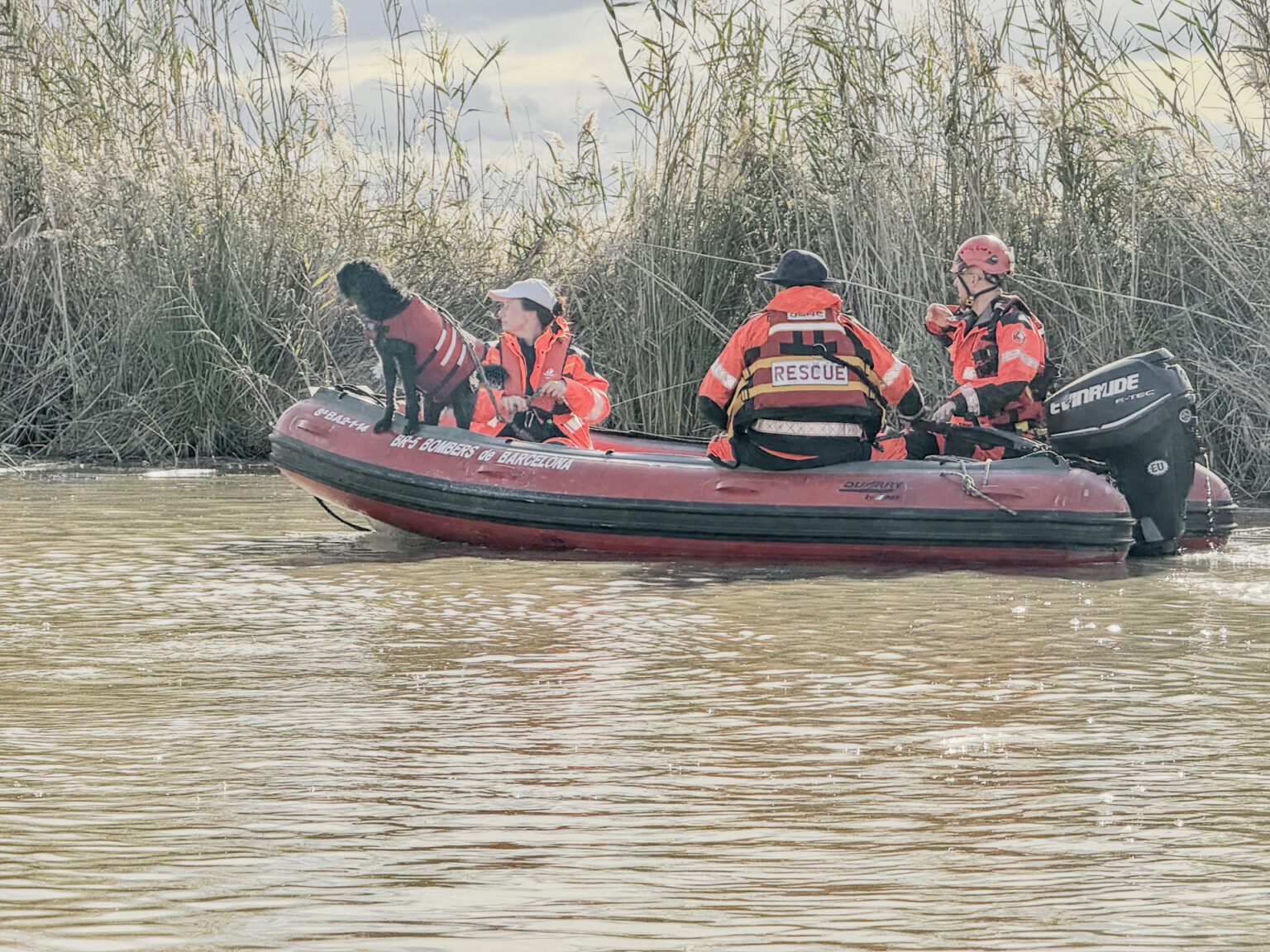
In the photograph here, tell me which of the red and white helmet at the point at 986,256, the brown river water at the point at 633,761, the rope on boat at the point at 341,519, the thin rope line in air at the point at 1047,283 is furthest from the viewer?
the thin rope line in air at the point at 1047,283

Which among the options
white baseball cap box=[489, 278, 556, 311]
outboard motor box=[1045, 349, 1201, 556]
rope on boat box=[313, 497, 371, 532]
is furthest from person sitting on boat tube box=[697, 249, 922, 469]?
rope on boat box=[313, 497, 371, 532]

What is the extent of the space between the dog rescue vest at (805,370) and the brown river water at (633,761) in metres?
0.82

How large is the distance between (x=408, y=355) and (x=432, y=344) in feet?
0.56

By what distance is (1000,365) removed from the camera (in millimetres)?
8289

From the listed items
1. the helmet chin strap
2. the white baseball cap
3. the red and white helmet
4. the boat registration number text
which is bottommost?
the boat registration number text

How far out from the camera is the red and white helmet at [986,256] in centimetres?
859

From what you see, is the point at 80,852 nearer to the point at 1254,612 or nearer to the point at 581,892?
the point at 581,892

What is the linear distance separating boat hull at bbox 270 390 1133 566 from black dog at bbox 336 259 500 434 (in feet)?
0.60

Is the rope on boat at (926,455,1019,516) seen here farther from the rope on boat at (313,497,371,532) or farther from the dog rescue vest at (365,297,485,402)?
the rope on boat at (313,497,371,532)

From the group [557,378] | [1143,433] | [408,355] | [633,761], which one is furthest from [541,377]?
[633,761]

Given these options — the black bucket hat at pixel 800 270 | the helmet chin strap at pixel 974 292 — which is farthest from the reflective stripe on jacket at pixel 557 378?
the helmet chin strap at pixel 974 292

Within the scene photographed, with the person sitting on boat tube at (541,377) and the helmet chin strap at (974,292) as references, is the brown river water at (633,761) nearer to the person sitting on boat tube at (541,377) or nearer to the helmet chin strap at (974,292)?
the person sitting on boat tube at (541,377)

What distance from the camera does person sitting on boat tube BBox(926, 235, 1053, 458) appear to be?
8.23 m

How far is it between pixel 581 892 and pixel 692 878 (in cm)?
20
